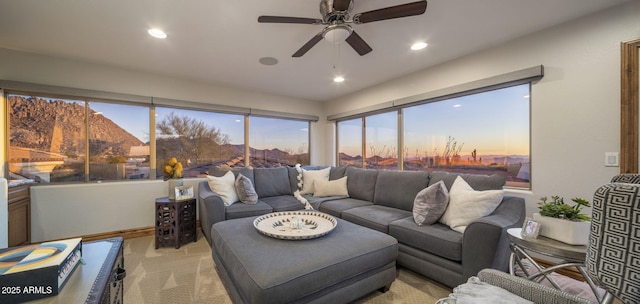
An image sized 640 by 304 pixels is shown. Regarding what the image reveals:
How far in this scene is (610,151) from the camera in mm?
1976

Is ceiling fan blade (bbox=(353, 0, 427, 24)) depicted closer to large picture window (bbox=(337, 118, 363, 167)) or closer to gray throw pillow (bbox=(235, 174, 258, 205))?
gray throw pillow (bbox=(235, 174, 258, 205))

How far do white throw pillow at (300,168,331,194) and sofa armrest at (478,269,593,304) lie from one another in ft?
9.43

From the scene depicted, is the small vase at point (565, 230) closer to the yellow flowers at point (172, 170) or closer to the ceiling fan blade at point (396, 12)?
the ceiling fan blade at point (396, 12)

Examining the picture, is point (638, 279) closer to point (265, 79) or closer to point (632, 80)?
point (632, 80)

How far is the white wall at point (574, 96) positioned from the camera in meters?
1.97

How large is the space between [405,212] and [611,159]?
177 cm

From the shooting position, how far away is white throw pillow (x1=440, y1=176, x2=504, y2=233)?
2021mm

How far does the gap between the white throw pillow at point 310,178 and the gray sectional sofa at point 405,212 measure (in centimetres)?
Answer: 13

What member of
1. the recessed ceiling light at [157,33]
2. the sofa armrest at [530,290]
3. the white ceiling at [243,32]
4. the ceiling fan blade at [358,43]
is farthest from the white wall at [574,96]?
the recessed ceiling light at [157,33]

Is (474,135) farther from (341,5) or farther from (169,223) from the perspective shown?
(169,223)

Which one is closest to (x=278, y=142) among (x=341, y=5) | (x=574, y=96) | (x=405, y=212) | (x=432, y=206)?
(x=405, y=212)

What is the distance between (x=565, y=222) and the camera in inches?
53.1

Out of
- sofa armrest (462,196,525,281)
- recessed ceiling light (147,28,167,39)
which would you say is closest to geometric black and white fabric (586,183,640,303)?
sofa armrest (462,196,525,281)

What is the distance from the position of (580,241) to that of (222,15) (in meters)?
2.97
